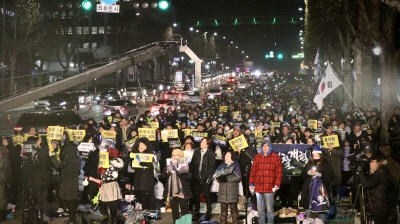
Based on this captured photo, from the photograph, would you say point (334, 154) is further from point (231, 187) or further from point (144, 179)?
point (144, 179)

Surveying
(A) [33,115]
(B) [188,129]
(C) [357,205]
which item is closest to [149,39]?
(A) [33,115]

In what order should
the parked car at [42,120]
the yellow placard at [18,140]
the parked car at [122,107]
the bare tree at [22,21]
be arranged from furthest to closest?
the bare tree at [22,21] → the parked car at [122,107] → the parked car at [42,120] → the yellow placard at [18,140]

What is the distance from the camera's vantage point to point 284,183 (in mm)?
13883

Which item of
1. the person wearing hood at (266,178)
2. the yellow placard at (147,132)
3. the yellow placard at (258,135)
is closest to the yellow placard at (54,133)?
the yellow placard at (147,132)

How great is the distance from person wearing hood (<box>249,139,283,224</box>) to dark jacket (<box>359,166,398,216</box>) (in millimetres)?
1922

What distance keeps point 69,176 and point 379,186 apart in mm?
6019

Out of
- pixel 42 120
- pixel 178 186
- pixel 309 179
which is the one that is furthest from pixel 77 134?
pixel 42 120

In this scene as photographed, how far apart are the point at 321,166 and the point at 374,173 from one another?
65.2 inches

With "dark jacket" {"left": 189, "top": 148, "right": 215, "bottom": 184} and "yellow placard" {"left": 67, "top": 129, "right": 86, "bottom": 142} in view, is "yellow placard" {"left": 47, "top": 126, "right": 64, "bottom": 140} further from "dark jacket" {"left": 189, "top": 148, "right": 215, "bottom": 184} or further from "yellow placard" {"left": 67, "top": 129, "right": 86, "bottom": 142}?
"dark jacket" {"left": 189, "top": 148, "right": 215, "bottom": 184}

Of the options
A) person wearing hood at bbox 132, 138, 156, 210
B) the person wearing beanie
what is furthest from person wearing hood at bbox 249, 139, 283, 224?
person wearing hood at bbox 132, 138, 156, 210

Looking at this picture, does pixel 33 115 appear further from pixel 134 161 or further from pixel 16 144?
pixel 134 161

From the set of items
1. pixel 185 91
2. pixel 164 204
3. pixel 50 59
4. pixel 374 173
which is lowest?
pixel 164 204

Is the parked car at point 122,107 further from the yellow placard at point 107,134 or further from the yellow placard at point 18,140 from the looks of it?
the yellow placard at point 107,134

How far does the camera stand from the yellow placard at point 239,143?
45.2ft
